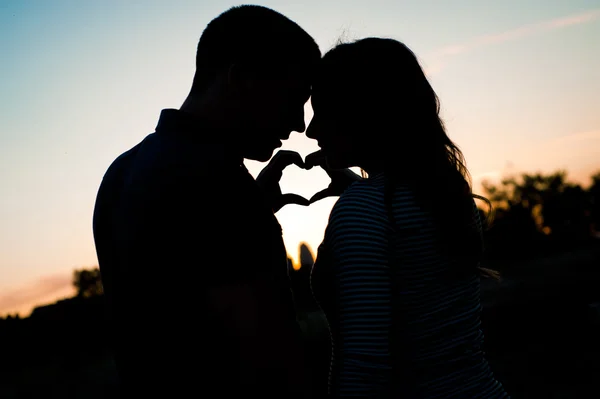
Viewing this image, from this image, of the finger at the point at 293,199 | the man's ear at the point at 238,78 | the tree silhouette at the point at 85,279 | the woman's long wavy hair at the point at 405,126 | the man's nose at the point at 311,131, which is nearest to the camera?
the woman's long wavy hair at the point at 405,126

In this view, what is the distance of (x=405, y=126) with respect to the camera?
6.08 feet

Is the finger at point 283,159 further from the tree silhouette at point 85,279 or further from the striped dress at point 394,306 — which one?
the tree silhouette at point 85,279

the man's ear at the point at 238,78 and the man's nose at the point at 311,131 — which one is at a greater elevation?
the man's ear at the point at 238,78

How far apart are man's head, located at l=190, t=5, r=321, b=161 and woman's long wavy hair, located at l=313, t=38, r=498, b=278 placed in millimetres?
118

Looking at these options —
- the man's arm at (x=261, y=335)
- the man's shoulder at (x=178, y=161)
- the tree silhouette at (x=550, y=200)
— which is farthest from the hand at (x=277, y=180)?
the tree silhouette at (x=550, y=200)

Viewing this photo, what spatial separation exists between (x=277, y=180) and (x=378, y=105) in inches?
36.3

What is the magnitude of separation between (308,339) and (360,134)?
3596 millimetres

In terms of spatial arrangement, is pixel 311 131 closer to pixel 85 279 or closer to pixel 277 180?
pixel 277 180

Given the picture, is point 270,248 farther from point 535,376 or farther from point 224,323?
point 535,376

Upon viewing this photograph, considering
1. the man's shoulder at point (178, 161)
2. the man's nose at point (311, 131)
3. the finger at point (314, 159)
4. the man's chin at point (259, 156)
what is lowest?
the man's shoulder at point (178, 161)

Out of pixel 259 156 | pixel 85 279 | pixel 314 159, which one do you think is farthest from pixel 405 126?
pixel 85 279

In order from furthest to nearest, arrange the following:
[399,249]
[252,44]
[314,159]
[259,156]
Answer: [314,159], [259,156], [252,44], [399,249]

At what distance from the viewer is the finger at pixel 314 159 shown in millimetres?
2503

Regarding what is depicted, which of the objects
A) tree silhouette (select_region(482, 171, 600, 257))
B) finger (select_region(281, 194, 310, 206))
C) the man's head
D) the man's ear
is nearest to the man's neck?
the man's head
